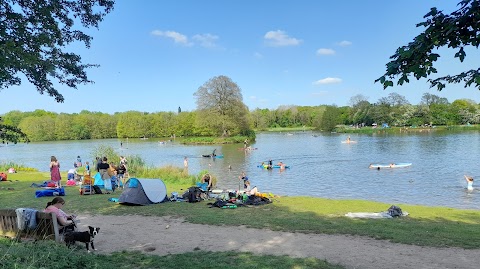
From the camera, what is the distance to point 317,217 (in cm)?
1143

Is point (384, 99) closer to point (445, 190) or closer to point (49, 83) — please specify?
Result: point (445, 190)

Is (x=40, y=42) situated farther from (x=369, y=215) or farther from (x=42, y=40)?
(x=369, y=215)

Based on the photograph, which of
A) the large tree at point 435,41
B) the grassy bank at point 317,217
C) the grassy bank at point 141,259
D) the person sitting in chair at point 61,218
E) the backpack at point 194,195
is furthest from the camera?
the backpack at point 194,195

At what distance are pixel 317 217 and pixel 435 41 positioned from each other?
28.1 feet

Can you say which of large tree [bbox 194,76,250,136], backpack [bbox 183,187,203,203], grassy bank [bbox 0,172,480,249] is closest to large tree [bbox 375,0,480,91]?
grassy bank [bbox 0,172,480,249]

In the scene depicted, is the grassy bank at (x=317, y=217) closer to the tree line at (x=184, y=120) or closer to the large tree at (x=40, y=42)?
the large tree at (x=40, y=42)

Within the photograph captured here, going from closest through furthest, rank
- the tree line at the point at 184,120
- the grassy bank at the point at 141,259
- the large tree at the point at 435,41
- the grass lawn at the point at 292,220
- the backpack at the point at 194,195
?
the large tree at the point at 435,41 → the grassy bank at the point at 141,259 → the grass lawn at the point at 292,220 → the backpack at the point at 194,195 → the tree line at the point at 184,120

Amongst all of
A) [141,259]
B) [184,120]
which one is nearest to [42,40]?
[141,259]

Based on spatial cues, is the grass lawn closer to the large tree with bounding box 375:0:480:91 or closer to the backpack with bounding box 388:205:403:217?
the backpack with bounding box 388:205:403:217

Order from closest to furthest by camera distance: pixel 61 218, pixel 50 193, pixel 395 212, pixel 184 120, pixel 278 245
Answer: pixel 61 218 → pixel 278 245 → pixel 395 212 → pixel 50 193 → pixel 184 120

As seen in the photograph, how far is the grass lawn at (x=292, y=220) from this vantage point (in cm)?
709

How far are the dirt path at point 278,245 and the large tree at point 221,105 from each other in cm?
6133

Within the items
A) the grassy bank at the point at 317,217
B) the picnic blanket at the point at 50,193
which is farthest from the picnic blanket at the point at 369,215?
the picnic blanket at the point at 50,193

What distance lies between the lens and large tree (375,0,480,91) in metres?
3.56
